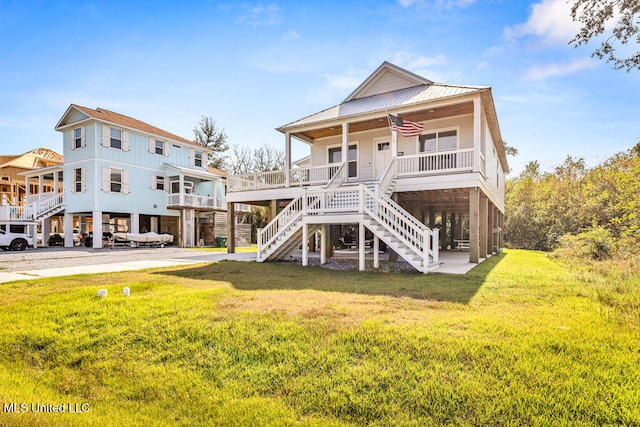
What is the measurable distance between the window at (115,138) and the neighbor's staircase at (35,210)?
489 cm

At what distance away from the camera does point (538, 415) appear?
2613mm

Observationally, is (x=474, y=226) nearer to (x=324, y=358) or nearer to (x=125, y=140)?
(x=324, y=358)

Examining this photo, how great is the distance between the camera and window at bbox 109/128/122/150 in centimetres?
2317

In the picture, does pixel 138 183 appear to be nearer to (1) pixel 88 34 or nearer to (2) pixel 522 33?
(1) pixel 88 34

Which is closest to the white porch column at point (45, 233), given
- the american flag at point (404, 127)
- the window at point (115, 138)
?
the window at point (115, 138)

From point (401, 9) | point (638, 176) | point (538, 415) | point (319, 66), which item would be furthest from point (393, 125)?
point (638, 176)

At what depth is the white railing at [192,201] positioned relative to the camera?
25.1 metres

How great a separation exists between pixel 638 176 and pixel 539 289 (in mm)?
15029

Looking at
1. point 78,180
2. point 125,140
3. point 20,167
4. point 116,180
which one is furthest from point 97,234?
point 20,167

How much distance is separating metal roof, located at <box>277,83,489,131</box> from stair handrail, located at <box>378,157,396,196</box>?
223 centimetres

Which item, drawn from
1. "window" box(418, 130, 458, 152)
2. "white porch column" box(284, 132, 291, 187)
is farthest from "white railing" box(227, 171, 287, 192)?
"window" box(418, 130, 458, 152)

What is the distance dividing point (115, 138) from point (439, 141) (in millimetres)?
20601

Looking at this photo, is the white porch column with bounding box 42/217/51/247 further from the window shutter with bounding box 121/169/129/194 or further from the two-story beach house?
the window shutter with bounding box 121/169/129/194

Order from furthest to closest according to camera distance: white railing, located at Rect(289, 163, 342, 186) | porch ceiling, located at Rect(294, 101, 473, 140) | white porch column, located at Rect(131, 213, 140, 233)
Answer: white porch column, located at Rect(131, 213, 140, 233) < white railing, located at Rect(289, 163, 342, 186) < porch ceiling, located at Rect(294, 101, 473, 140)
